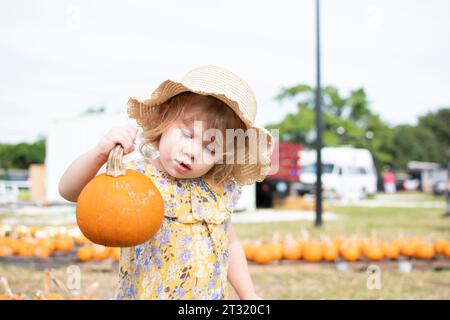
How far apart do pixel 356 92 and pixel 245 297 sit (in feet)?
150

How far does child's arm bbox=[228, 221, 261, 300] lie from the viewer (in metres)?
1.80

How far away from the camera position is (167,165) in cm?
162

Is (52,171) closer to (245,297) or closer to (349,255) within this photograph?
(349,255)

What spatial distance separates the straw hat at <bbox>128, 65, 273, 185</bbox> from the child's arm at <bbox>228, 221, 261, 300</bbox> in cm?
26

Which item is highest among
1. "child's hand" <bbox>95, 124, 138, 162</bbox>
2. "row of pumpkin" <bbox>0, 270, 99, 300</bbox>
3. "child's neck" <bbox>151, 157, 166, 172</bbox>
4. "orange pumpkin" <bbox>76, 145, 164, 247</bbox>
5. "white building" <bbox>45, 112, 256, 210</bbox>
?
"white building" <bbox>45, 112, 256, 210</bbox>

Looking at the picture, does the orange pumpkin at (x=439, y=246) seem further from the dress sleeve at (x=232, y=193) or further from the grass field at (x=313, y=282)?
the dress sleeve at (x=232, y=193)

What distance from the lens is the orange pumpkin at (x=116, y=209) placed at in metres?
1.44

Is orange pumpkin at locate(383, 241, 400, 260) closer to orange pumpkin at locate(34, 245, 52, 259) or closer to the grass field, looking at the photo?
the grass field

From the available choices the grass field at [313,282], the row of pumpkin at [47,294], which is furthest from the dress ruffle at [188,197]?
the grass field at [313,282]

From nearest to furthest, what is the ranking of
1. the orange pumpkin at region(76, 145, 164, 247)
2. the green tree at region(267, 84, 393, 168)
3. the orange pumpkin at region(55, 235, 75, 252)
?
the orange pumpkin at region(76, 145, 164, 247) < the orange pumpkin at region(55, 235, 75, 252) < the green tree at region(267, 84, 393, 168)

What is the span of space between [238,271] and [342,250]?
296cm

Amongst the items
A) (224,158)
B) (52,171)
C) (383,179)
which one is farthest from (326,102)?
(224,158)

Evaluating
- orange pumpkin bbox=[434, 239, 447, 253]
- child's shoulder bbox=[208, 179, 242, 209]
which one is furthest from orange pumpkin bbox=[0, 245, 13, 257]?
orange pumpkin bbox=[434, 239, 447, 253]

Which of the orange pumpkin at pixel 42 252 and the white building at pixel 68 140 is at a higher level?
the white building at pixel 68 140
